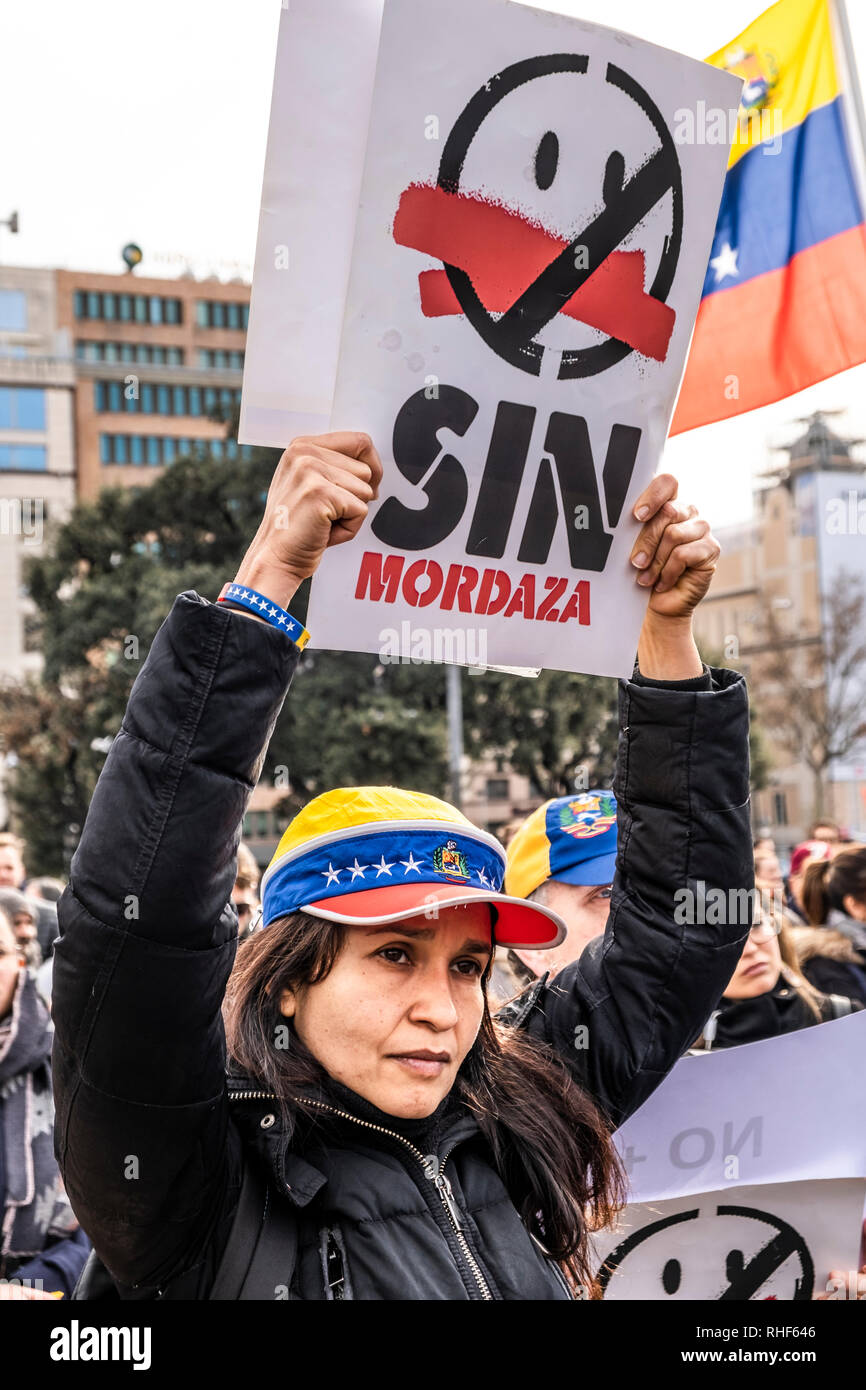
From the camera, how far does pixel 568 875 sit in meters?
3.08

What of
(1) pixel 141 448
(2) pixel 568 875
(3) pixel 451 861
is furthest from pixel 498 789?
(3) pixel 451 861

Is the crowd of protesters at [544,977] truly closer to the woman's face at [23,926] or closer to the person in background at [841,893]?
the woman's face at [23,926]

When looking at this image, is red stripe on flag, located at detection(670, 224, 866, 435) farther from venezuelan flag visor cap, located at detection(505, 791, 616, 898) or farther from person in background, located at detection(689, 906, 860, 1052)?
person in background, located at detection(689, 906, 860, 1052)

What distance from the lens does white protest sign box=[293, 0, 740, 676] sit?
1967mm

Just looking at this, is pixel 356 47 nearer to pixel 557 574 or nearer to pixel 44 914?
pixel 557 574

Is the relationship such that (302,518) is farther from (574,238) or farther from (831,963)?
(831,963)

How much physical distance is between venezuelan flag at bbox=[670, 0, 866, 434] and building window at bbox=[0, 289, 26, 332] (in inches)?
2454

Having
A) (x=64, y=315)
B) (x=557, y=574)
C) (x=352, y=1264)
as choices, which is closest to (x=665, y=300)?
(x=557, y=574)

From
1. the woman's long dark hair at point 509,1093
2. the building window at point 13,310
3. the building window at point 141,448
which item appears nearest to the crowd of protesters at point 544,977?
the woman's long dark hair at point 509,1093

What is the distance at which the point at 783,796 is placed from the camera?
64312 mm

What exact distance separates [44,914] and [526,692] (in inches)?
766

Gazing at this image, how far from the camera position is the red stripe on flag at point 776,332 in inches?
111

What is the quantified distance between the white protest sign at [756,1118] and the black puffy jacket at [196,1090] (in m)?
0.86
